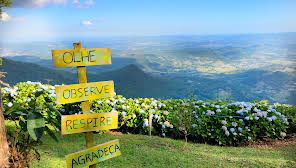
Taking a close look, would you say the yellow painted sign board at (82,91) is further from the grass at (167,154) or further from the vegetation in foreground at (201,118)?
the vegetation in foreground at (201,118)

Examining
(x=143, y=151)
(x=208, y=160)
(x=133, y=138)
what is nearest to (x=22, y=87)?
(x=133, y=138)

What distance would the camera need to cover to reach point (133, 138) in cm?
470

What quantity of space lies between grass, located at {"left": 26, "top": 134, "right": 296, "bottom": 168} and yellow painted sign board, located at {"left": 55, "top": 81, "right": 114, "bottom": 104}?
1282 mm

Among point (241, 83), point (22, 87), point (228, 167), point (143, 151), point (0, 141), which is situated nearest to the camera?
point (0, 141)

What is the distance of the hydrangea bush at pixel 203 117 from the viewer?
486cm

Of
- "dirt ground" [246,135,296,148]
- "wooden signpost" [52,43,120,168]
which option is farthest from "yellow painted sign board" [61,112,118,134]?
"dirt ground" [246,135,296,148]

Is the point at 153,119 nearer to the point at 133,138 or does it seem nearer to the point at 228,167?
the point at 133,138

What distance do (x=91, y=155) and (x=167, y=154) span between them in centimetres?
187

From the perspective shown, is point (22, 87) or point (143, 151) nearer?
point (143, 151)

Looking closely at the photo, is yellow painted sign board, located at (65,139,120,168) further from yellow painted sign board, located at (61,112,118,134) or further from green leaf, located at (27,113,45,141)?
green leaf, located at (27,113,45,141)

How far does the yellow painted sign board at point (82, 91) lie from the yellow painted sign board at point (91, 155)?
0.48m

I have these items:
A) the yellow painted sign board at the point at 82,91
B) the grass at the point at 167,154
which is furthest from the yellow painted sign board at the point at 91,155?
the grass at the point at 167,154

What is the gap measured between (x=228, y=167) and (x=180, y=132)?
5.33 ft

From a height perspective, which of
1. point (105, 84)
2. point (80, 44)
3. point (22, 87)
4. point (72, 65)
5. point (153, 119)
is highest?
point (80, 44)
